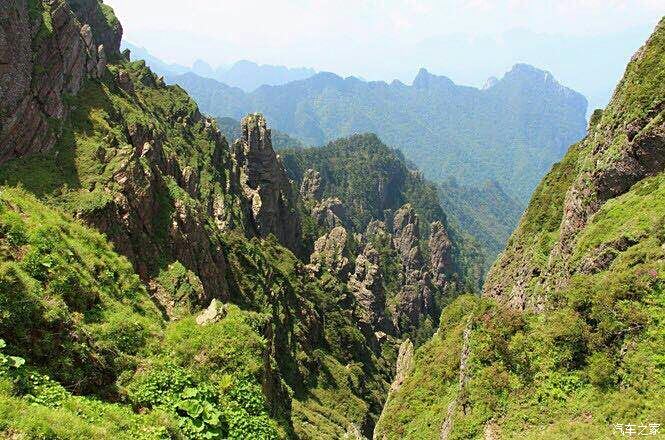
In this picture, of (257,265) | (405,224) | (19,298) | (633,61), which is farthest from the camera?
(405,224)

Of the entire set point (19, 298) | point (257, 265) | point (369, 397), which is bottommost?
point (369, 397)

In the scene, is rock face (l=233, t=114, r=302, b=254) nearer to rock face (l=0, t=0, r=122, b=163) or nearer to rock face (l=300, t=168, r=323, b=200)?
rock face (l=0, t=0, r=122, b=163)

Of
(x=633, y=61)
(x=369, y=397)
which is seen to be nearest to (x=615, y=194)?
(x=633, y=61)

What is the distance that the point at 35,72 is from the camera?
123ft

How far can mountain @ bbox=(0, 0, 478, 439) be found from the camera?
43.2 feet

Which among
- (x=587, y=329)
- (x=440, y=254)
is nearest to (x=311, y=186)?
(x=440, y=254)

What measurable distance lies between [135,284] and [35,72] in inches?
1018

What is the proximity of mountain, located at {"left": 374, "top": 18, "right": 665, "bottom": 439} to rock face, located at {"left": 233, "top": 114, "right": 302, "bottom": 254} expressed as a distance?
56.3 metres

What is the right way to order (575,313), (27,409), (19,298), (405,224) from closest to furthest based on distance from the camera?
(27,409) → (19,298) → (575,313) → (405,224)

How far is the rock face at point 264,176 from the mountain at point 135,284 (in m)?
3.57

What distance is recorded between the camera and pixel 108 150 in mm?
35188

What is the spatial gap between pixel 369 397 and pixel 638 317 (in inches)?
2176

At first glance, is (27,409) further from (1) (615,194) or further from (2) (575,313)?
(1) (615,194)

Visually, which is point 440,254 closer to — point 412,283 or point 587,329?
point 412,283
